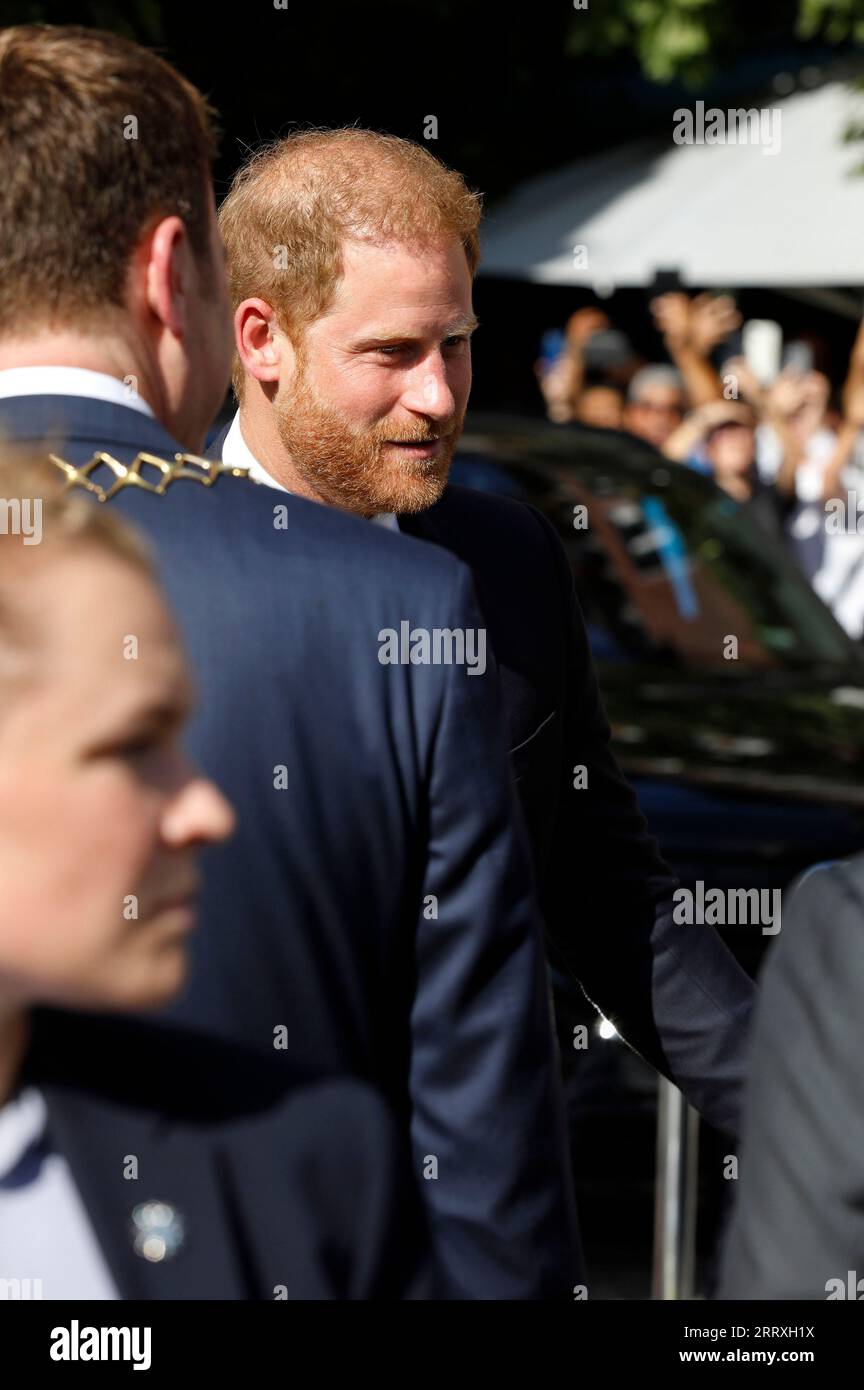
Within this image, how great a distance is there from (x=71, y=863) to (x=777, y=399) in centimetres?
939

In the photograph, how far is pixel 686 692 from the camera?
19.9 feet

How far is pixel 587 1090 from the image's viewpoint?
4.62 meters

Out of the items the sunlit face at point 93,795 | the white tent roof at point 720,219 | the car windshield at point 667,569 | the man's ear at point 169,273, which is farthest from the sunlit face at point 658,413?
the sunlit face at point 93,795

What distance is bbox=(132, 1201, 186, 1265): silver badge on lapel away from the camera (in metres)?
1.64

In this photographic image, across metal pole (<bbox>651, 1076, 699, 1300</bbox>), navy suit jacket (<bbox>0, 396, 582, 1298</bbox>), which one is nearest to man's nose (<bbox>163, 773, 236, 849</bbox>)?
navy suit jacket (<bbox>0, 396, 582, 1298</bbox>)

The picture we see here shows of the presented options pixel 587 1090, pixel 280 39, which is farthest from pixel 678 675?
pixel 280 39

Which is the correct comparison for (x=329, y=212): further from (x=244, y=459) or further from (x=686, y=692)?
(x=686, y=692)

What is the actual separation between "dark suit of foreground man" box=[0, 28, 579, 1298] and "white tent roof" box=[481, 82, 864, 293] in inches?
459

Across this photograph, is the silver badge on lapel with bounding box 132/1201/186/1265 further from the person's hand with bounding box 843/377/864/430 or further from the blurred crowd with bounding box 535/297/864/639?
the person's hand with bounding box 843/377/864/430

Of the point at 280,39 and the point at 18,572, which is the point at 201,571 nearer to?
the point at 18,572

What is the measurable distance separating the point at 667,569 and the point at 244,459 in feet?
12.0

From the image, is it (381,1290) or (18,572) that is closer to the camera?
(18,572)

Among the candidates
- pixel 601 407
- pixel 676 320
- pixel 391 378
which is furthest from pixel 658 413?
pixel 391 378

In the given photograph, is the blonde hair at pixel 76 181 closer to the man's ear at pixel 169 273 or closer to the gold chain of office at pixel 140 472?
the man's ear at pixel 169 273
